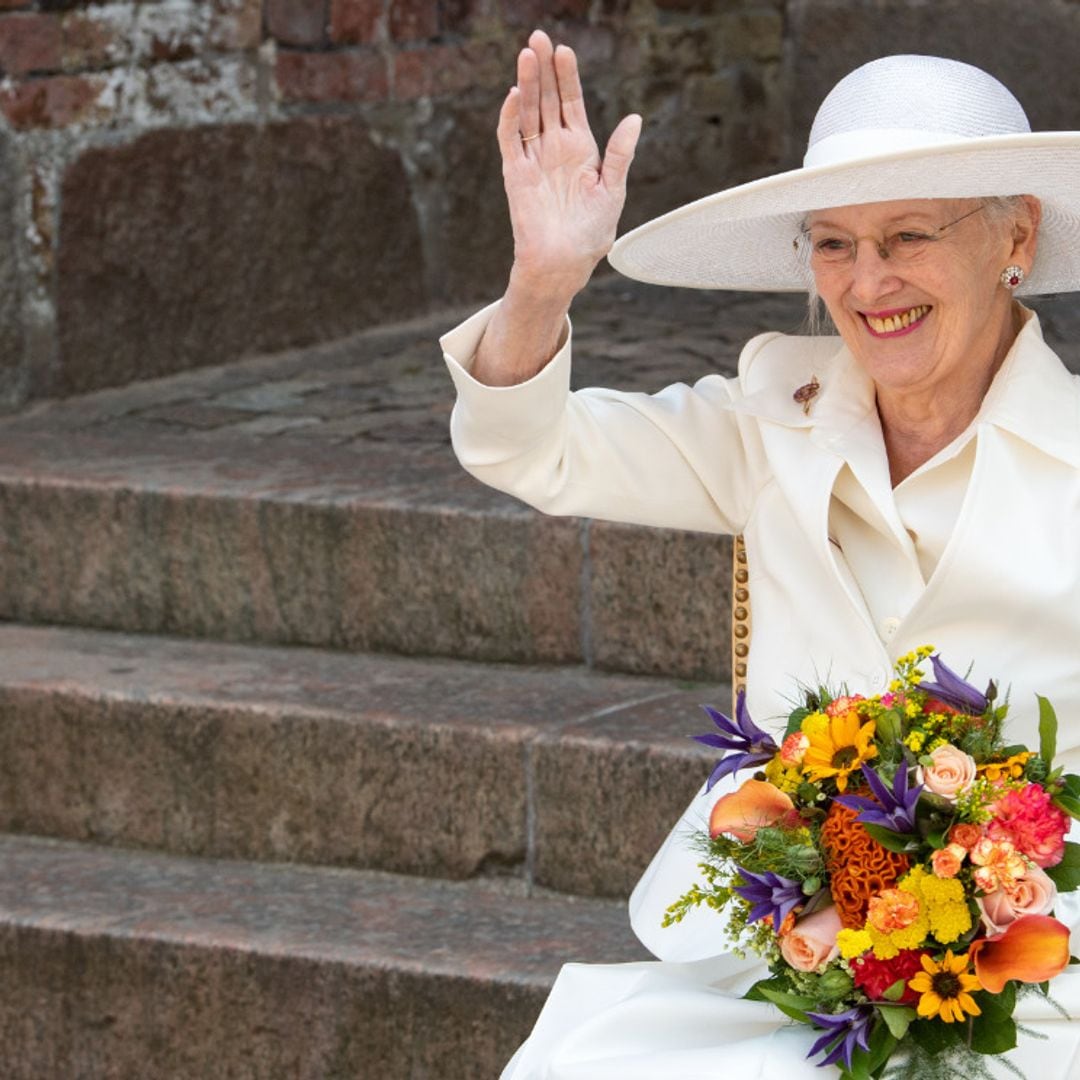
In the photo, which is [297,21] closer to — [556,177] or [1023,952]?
[556,177]

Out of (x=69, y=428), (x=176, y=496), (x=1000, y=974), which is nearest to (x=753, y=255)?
(x=1000, y=974)

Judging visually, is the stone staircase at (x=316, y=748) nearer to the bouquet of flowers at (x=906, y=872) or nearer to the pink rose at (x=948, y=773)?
the bouquet of flowers at (x=906, y=872)

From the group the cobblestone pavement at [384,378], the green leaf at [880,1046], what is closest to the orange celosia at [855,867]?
the green leaf at [880,1046]

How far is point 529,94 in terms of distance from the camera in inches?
93.3

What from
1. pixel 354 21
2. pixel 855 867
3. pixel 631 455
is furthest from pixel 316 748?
pixel 354 21

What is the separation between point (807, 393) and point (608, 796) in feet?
3.65

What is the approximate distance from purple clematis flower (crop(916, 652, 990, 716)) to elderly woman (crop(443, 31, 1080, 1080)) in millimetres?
262

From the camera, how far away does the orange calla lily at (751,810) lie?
223cm

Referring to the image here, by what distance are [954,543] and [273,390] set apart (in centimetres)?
299

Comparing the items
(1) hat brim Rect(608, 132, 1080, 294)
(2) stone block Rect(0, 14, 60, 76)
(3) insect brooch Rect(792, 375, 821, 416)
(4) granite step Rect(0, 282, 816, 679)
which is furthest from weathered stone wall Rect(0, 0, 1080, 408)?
(3) insect brooch Rect(792, 375, 821, 416)

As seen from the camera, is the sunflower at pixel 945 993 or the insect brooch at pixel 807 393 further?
the insect brooch at pixel 807 393

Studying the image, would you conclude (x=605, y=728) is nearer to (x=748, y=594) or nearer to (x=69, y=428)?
(x=748, y=594)

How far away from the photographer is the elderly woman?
237cm

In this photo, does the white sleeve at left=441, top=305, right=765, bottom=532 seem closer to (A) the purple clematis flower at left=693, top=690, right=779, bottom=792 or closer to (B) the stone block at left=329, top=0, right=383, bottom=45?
(A) the purple clematis flower at left=693, top=690, right=779, bottom=792
